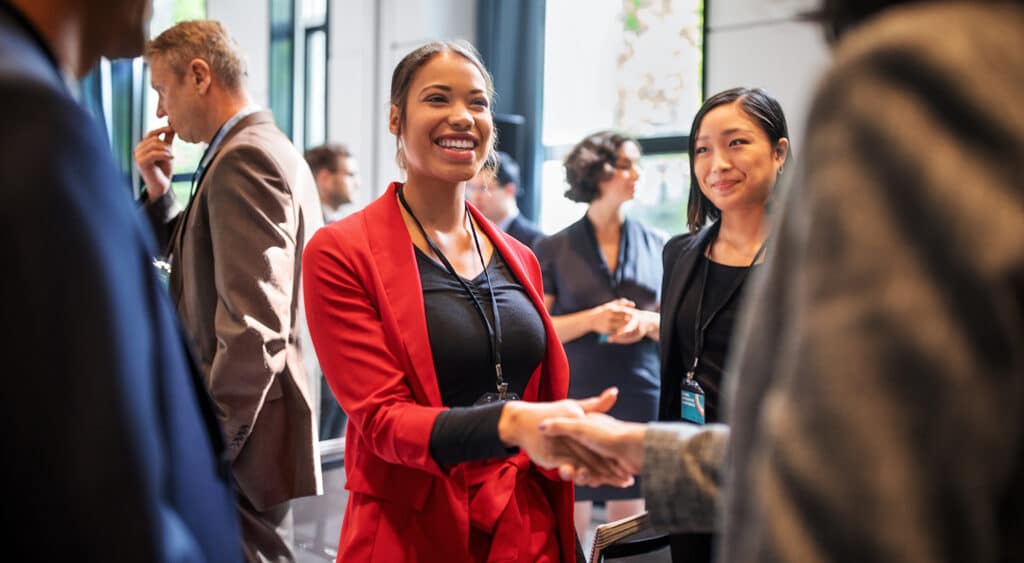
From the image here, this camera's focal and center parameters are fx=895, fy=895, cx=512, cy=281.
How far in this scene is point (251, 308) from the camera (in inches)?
89.5

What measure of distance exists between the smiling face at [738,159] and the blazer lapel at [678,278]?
9 cm

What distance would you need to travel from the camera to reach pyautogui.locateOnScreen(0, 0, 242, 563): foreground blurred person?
24.6 inches

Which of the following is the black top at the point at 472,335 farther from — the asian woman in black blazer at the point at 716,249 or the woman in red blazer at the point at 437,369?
the asian woman in black blazer at the point at 716,249

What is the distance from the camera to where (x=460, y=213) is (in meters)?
2.06

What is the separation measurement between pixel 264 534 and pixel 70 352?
1.85 meters

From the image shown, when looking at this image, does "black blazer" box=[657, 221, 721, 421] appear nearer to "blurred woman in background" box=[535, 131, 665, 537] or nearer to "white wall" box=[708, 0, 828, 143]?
"blurred woman in background" box=[535, 131, 665, 537]

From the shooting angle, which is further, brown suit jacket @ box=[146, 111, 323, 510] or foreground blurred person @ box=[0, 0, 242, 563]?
brown suit jacket @ box=[146, 111, 323, 510]

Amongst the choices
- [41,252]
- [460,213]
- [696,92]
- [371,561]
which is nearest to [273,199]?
[460,213]

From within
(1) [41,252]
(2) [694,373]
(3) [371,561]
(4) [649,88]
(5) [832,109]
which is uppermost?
(4) [649,88]

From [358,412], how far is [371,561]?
11.0 inches

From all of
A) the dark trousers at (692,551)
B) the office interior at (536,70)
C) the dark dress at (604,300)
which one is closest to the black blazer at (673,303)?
the dark trousers at (692,551)

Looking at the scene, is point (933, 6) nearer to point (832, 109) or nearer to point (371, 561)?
point (832, 109)

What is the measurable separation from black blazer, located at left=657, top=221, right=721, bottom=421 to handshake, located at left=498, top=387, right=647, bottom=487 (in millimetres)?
763

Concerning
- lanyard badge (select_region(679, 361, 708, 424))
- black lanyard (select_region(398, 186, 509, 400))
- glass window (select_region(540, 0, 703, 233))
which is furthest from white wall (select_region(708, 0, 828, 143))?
black lanyard (select_region(398, 186, 509, 400))
